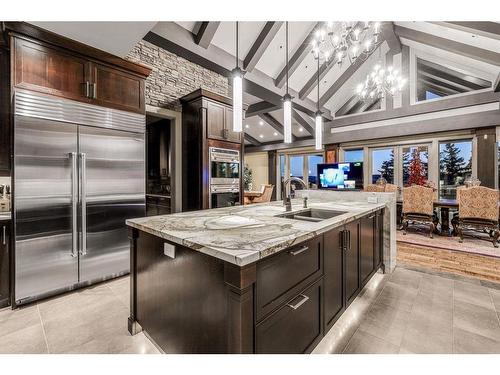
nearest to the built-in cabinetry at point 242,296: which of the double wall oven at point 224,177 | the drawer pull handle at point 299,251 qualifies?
the drawer pull handle at point 299,251

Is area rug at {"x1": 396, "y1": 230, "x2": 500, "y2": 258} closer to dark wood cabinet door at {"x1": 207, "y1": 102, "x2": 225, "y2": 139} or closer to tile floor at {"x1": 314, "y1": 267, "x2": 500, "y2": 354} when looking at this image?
tile floor at {"x1": 314, "y1": 267, "x2": 500, "y2": 354}

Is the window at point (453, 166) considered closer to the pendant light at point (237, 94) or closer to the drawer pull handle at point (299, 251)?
the pendant light at point (237, 94)

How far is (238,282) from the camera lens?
1.03 meters

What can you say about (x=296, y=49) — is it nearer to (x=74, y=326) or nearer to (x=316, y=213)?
(x=316, y=213)

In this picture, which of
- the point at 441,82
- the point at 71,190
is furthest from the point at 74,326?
the point at 441,82

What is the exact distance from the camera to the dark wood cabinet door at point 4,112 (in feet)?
7.52

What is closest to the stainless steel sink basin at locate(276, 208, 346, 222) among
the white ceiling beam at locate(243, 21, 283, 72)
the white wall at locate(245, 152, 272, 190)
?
the white ceiling beam at locate(243, 21, 283, 72)

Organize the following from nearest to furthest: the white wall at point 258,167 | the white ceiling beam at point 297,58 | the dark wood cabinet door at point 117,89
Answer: the dark wood cabinet door at point 117,89, the white ceiling beam at point 297,58, the white wall at point 258,167

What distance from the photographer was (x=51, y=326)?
1964 mm

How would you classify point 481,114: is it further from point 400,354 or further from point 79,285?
point 79,285

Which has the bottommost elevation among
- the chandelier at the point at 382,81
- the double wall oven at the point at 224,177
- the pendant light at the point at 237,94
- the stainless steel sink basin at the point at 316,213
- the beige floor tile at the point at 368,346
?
the beige floor tile at the point at 368,346

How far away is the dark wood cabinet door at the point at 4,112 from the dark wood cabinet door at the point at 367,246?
3435 millimetres

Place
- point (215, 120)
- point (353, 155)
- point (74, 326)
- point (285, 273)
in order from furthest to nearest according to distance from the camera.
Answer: point (353, 155) → point (215, 120) → point (74, 326) → point (285, 273)

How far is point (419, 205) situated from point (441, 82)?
136 inches
